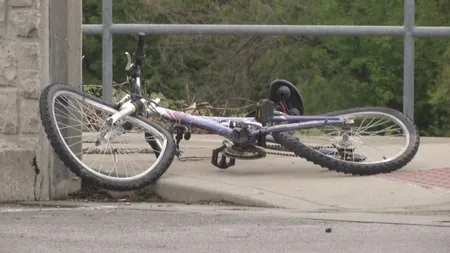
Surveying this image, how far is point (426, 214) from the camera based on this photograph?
7.42 metres

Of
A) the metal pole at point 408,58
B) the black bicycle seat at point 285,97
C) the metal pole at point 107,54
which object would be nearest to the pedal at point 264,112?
the black bicycle seat at point 285,97

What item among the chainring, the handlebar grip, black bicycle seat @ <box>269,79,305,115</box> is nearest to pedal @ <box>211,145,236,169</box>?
the chainring

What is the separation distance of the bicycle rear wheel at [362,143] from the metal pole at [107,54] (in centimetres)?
186

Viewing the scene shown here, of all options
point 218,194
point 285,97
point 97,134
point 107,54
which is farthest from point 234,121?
point 107,54

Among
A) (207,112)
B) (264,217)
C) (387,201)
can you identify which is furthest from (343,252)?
(207,112)

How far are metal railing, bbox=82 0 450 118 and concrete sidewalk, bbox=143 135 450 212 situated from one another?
843 mm

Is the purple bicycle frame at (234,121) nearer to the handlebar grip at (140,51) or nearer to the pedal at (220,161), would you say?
the pedal at (220,161)

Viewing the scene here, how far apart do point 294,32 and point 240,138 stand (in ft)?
5.76

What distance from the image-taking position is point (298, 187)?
805 cm

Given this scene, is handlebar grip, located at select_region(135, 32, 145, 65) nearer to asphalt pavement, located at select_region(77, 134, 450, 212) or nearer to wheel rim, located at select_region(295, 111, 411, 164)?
asphalt pavement, located at select_region(77, 134, 450, 212)

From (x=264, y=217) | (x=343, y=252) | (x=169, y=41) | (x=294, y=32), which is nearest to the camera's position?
(x=343, y=252)

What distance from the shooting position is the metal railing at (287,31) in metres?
9.67

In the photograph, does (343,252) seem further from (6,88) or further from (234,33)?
(234,33)

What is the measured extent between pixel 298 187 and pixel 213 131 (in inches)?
35.7
